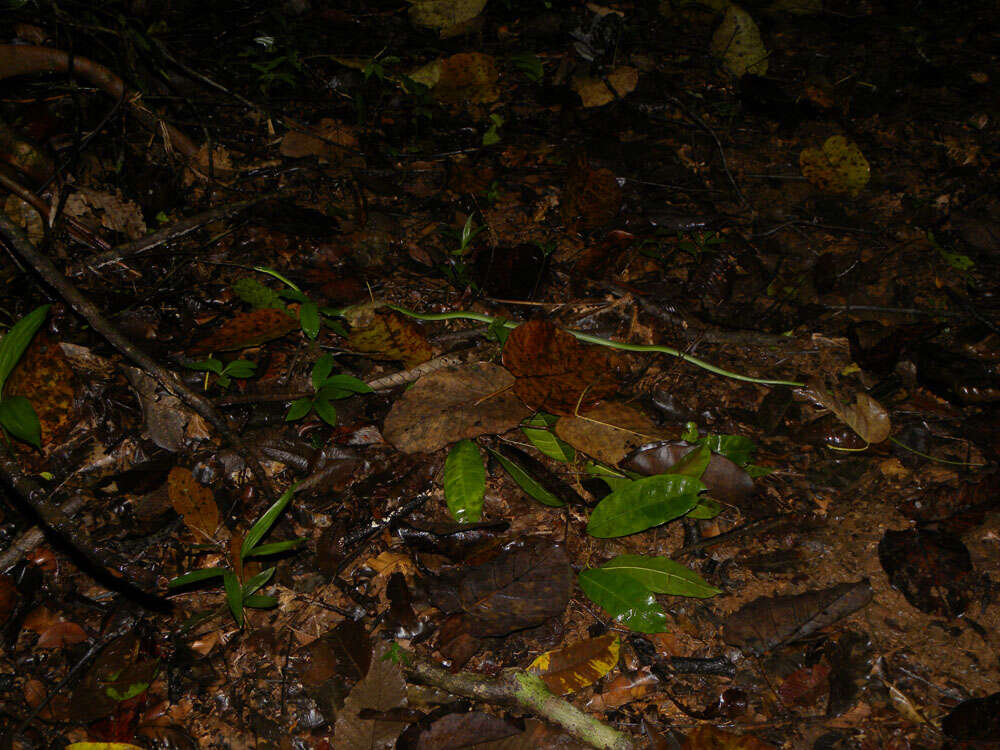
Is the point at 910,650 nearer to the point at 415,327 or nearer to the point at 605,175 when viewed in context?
the point at 415,327

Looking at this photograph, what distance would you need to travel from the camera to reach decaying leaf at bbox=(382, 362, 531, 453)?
1921mm

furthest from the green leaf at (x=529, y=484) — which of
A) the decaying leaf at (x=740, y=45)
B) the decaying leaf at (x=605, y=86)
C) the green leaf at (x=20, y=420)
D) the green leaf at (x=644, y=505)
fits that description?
the decaying leaf at (x=740, y=45)

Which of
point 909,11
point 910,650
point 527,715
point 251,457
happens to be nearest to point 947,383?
point 910,650

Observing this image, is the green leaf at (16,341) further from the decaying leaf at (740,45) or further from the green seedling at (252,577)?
the decaying leaf at (740,45)

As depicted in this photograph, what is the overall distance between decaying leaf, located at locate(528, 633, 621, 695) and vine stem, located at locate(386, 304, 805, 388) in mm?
1034

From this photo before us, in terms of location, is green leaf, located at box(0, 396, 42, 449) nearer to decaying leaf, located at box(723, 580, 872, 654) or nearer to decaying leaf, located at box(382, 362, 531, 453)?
decaying leaf, located at box(382, 362, 531, 453)

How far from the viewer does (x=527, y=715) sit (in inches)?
58.2

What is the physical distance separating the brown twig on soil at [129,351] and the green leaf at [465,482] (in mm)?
577

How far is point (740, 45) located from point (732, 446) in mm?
2839

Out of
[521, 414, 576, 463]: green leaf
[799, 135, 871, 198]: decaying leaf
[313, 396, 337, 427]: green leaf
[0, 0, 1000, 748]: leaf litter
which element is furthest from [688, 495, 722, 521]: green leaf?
[799, 135, 871, 198]: decaying leaf

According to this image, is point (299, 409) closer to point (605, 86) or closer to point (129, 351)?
point (129, 351)

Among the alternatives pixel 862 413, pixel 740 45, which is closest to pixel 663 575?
pixel 862 413

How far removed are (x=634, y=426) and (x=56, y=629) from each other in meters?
1.82

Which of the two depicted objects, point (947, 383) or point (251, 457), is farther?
point (947, 383)
